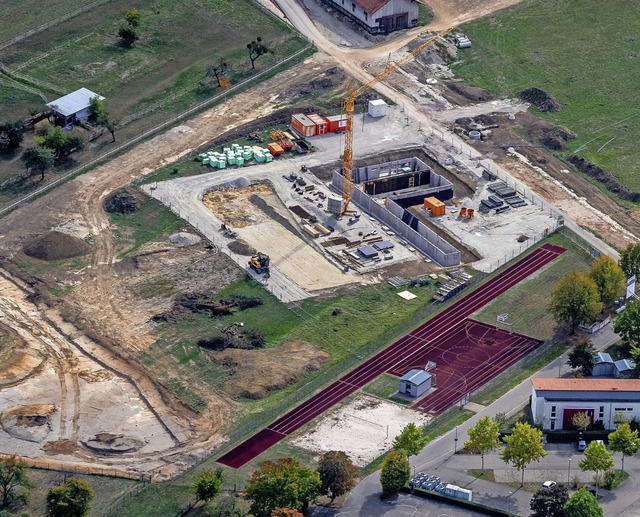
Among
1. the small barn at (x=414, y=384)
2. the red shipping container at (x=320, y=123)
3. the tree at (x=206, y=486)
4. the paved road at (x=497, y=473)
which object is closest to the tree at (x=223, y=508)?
the tree at (x=206, y=486)

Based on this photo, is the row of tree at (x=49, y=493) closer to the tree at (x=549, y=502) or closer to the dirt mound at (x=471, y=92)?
the tree at (x=549, y=502)

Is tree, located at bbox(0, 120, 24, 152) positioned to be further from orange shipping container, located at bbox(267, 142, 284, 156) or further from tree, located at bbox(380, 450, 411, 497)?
tree, located at bbox(380, 450, 411, 497)

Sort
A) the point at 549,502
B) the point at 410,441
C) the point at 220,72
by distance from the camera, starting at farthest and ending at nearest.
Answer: the point at 220,72
the point at 410,441
the point at 549,502

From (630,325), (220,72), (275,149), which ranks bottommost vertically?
(630,325)

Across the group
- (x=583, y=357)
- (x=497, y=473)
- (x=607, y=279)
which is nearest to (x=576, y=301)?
(x=607, y=279)

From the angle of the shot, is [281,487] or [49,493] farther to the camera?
[49,493]

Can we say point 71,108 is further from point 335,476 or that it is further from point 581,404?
point 581,404

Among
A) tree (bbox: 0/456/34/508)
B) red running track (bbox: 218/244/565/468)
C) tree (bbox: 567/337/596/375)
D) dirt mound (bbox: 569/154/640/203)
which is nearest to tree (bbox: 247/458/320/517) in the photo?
red running track (bbox: 218/244/565/468)
